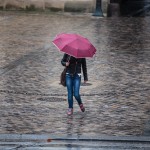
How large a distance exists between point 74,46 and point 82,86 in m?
3.23

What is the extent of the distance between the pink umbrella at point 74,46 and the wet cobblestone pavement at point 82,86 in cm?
129

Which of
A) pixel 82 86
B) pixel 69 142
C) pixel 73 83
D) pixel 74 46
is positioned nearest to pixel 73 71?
pixel 73 83

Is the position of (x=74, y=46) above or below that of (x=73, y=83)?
above

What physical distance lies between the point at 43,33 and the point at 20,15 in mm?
6149

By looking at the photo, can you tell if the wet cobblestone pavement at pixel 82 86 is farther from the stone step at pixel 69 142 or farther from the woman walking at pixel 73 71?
the woman walking at pixel 73 71

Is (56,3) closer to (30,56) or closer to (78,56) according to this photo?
(30,56)

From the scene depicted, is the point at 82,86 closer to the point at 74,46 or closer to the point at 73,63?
the point at 73,63

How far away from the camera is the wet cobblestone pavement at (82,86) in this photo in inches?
429

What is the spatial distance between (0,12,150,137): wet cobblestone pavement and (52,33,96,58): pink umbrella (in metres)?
1.29

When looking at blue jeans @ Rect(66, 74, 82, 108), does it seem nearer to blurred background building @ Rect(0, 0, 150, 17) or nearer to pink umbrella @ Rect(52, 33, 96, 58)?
pink umbrella @ Rect(52, 33, 96, 58)

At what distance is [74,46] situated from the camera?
36.0 feet

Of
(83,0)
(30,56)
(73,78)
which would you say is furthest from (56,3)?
(73,78)

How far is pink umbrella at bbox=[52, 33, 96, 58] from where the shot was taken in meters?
10.9

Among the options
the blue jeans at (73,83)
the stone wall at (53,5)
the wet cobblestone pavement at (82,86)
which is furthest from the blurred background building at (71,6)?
the blue jeans at (73,83)
